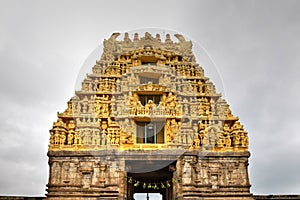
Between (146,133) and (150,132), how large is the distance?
271 mm

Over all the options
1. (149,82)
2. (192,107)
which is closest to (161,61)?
(149,82)

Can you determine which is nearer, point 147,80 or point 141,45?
point 147,80

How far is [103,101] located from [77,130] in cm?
260

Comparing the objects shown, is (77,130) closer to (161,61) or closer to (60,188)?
(60,188)

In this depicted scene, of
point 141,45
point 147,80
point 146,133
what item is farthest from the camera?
point 141,45

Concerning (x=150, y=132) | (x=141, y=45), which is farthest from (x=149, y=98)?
(x=141, y=45)

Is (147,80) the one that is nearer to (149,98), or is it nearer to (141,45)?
(149,98)

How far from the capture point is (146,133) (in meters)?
24.6

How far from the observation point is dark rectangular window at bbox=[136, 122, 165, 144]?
24.3 meters

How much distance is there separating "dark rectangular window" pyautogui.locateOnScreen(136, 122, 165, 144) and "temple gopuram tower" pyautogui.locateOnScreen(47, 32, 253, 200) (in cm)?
7

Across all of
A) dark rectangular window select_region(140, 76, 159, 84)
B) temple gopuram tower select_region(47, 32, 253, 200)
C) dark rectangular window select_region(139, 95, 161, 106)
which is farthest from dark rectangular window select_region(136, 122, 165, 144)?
dark rectangular window select_region(140, 76, 159, 84)

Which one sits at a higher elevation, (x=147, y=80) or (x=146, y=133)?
(x=147, y=80)

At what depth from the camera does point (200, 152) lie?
23688 mm

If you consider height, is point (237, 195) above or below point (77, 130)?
below
